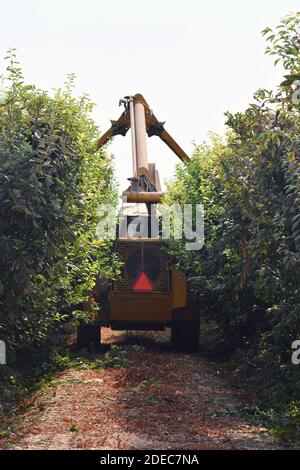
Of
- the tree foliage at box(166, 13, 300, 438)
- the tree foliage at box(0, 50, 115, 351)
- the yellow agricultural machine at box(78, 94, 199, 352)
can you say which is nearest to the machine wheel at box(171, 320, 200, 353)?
the yellow agricultural machine at box(78, 94, 199, 352)

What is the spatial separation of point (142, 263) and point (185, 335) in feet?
8.16

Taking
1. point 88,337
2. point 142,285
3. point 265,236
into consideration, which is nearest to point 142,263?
point 142,285

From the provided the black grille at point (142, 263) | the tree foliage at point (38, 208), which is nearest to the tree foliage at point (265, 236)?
the black grille at point (142, 263)

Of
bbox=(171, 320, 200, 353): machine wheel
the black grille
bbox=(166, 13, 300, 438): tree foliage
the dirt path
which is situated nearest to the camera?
the dirt path

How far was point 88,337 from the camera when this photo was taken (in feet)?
68.4

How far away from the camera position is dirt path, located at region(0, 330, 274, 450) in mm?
11062

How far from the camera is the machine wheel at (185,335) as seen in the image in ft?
69.2

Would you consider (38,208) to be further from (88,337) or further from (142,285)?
(88,337)

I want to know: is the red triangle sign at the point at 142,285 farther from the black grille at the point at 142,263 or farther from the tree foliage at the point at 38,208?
the tree foliage at the point at 38,208

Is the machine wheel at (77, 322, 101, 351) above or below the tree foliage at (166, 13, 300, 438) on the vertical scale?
below

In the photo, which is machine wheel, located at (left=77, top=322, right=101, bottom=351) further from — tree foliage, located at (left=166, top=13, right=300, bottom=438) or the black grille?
tree foliage, located at (left=166, top=13, right=300, bottom=438)
